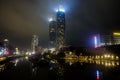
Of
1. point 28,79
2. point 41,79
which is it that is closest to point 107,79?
point 41,79

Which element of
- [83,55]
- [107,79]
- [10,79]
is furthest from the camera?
[83,55]

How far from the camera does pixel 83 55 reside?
173250mm

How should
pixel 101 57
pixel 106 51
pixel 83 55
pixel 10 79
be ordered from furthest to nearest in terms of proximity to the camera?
pixel 83 55 < pixel 106 51 < pixel 101 57 < pixel 10 79

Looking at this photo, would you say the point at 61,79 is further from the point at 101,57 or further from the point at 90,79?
the point at 101,57

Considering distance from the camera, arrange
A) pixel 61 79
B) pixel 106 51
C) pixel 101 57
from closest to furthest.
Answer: pixel 61 79 < pixel 101 57 < pixel 106 51

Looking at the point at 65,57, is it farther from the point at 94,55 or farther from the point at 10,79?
the point at 10,79

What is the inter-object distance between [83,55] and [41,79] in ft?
408

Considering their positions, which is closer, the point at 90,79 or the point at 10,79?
the point at 90,79

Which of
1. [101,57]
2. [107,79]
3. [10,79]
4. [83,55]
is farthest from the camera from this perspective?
[83,55]

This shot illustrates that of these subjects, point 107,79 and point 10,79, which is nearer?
point 107,79

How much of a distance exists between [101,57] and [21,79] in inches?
4197

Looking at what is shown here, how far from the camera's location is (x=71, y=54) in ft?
587

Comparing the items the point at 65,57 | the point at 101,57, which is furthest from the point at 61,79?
the point at 65,57

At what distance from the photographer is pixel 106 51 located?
161000 millimetres
